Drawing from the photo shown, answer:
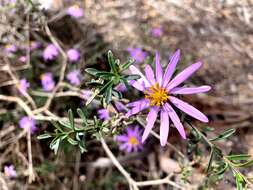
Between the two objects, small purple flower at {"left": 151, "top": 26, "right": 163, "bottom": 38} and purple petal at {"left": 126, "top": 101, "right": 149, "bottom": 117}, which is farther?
small purple flower at {"left": 151, "top": 26, "right": 163, "bottom": 38}

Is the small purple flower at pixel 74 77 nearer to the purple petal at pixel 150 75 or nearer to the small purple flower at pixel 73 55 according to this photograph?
the small purple flower at pixel 73 55

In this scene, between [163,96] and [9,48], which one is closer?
[163,96]

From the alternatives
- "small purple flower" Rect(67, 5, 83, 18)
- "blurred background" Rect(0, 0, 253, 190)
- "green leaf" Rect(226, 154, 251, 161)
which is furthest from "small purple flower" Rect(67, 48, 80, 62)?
"green leaf" Rect(226, 154, 251, 161)

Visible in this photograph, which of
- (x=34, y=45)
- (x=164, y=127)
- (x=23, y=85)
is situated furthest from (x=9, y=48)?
(x=164, y=127)

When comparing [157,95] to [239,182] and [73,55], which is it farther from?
[73,55]

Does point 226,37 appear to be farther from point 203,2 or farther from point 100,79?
point 100,79

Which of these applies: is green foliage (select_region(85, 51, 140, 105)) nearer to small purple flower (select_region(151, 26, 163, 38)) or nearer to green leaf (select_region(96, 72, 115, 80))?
green leaf (select_region(96, 72, 115, 80))
